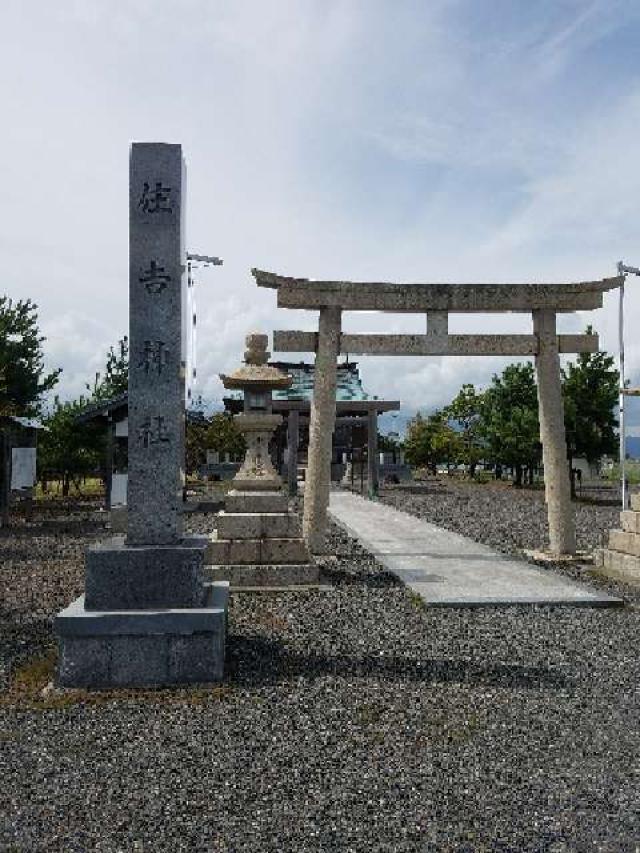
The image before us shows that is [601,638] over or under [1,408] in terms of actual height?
under

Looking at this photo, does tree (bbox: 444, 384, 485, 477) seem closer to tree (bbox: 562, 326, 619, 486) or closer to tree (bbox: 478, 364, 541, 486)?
tree (bbox: 478, 364, 541, 486)

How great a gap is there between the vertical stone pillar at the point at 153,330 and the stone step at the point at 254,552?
367cm

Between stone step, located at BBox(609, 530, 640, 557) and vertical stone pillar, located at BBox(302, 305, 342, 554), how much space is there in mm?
4501

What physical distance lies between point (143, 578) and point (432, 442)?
3855 centimetres

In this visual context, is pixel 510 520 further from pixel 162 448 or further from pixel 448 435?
pixel 448 435

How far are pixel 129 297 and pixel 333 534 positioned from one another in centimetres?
976

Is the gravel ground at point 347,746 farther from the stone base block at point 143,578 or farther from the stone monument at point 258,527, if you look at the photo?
the stone monument at point 258,527

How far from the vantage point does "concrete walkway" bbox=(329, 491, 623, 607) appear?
8547 mm

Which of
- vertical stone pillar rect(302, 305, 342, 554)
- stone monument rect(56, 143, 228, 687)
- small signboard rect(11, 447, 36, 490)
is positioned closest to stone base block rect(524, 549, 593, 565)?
vertical stone pillar rect(302, 305, 342, 554)

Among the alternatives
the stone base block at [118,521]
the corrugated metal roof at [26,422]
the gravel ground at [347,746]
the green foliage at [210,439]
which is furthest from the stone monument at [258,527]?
the green foliage at [210,439]

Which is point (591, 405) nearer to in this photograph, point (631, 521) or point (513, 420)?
point (513, 420)

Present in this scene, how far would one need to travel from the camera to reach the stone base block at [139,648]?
5.57 metres

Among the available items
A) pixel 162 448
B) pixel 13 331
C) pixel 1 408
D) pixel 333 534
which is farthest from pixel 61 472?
pixel 162 448

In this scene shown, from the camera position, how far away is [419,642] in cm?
677
